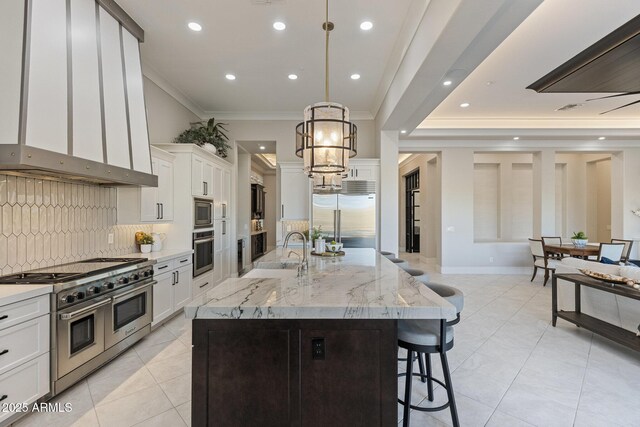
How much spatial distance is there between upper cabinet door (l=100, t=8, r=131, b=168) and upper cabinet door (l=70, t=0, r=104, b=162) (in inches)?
3.8

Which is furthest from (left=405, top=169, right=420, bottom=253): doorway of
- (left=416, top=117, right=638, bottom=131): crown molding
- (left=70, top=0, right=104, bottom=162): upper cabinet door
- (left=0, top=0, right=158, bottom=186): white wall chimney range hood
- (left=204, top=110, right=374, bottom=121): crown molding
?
(left=70, top=0, right=104, bottom=162): upper cabinet door

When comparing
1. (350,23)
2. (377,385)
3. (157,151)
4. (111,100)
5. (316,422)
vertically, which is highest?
(350,23)

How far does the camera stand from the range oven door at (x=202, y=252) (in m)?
4.57

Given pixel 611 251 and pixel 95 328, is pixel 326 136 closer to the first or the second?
pixel 95 328

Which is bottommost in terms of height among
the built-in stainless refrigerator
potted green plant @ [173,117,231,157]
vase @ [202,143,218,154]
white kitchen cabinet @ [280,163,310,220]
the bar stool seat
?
the bar stool seat

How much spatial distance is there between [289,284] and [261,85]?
3.98m

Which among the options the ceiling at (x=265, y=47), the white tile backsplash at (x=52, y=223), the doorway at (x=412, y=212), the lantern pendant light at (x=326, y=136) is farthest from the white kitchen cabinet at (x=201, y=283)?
the doorway at (x=412, y=212)

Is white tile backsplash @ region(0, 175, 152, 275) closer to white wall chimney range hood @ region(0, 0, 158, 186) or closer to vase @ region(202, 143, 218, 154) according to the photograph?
white wall chimney range hood @ region(0, 0, 158, 186)

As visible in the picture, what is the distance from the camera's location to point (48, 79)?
2.31 metres

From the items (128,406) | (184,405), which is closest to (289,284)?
(184,405)

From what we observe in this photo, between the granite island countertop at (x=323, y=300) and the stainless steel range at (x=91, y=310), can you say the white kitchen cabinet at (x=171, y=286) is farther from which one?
the granite island countertop at (x=323, y=300)

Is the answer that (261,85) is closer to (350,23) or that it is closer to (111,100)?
(350,23)

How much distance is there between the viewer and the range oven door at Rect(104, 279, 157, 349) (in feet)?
9.29

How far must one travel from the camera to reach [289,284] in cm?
199
